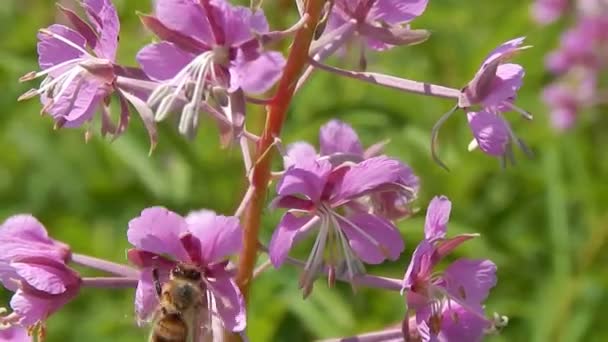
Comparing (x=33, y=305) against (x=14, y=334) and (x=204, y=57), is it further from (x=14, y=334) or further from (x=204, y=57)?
(x=204, y=57)

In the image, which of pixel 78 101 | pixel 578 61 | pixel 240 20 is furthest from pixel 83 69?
pixel 578 61

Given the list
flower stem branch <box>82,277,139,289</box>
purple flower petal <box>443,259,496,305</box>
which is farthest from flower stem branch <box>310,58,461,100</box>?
flower stem branch <box>82,277,139,289</box>

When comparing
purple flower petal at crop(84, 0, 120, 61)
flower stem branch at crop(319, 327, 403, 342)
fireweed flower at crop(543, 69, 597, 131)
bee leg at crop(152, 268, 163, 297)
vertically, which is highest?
purple flower petal at crop(84, 0, 120, 61)

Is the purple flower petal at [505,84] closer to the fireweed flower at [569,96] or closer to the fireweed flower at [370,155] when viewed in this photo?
the fireweed flower at [370,155]

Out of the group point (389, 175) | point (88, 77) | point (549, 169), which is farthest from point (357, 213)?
point (549, 169)

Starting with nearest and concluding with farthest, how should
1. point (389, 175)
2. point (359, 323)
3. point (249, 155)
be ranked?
point (389, 175)
point (249, 155)
point (359, 323)

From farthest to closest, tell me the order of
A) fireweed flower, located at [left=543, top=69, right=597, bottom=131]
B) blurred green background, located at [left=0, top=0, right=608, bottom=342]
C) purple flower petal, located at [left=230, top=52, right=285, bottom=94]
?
fireweed flower, located at [left=543, top=69, right=597, bottom=131] < blurred green background, located at [left=0, top=0, right=608, bottom=342] < purple flower petal, located at [left=230, top=52, right=285, bottom=94]

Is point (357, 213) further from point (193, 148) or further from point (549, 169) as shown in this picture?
point (549, 169)

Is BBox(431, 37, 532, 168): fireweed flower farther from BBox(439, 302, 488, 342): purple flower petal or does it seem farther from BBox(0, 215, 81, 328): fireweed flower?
BBox(0, 215, 81, 328): fireweed flower
